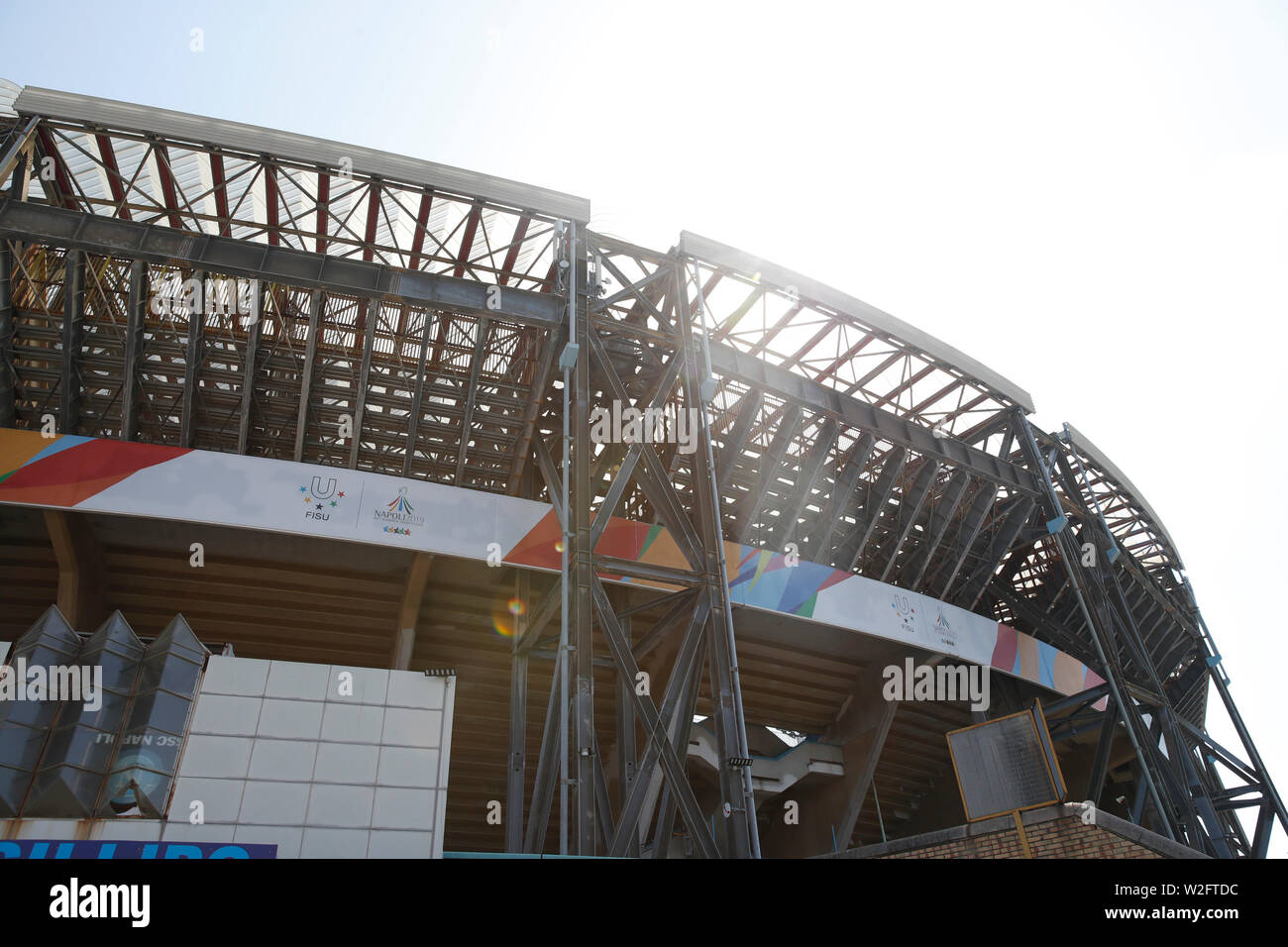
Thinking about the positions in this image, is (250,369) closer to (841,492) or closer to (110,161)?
(110,161)

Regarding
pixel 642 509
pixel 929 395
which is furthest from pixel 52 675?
pixel 929 395

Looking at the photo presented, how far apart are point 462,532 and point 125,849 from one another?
8470 mm

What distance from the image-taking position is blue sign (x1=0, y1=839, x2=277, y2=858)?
9.20 m

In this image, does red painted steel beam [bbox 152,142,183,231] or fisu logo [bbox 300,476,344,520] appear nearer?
red painted steel beam [bbox 152,142,183,231]

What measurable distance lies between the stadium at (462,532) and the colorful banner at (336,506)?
0.24 feet

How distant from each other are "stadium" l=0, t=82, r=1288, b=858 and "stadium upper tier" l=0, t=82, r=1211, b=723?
0.32 feet

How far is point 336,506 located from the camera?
16.6 meters

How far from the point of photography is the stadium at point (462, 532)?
11344mm

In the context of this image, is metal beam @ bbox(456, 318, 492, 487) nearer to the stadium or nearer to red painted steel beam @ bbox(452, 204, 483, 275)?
the stadium

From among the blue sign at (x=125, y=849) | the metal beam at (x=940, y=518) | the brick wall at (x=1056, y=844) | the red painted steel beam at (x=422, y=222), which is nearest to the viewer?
the blue sign at (x=125, y=849)

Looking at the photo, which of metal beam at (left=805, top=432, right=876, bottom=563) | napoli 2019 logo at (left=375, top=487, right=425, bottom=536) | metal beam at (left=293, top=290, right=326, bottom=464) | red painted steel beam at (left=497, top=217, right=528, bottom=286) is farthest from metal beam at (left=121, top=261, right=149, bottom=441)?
metal beam at (left=805, top=432, right=876, bottom=563)

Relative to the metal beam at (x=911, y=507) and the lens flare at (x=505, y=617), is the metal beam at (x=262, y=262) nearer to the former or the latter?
the lens flare at (x=505, y=617)

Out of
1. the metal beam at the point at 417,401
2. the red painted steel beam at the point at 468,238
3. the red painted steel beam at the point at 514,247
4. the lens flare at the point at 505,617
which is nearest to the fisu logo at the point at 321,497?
the metal beam at the point at 417,401
